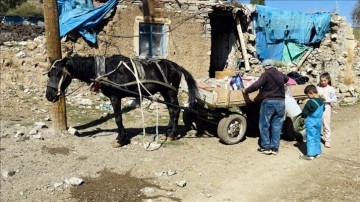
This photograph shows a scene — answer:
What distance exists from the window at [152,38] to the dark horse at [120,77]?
5227 millimetres

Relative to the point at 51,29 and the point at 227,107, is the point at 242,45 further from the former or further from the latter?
the point at 51,29

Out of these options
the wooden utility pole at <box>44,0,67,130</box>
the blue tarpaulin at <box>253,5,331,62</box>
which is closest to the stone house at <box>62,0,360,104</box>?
the blue tarpaulin at <box>253,5,331,62</box>

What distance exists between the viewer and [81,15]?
1114 cm

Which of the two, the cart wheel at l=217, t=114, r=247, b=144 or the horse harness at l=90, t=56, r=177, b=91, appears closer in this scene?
the horse harness at l=90, t=56, r=177, b=91

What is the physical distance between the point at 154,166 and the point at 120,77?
70.0 inches

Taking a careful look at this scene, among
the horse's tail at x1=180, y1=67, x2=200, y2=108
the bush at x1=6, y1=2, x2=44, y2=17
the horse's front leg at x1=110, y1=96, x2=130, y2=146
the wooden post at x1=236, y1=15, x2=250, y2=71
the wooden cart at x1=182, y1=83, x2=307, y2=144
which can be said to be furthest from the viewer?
the bush at x1=6, y1=2, x2=44, y2=17

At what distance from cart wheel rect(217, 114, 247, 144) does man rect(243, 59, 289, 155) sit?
1.77 feet

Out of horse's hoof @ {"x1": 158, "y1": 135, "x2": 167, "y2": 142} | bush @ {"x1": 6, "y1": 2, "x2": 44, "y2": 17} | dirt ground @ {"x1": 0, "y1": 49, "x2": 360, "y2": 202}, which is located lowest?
horse's hoof @ {"x1": 158, "y1": 135, "x2": 167, "y2": 142}

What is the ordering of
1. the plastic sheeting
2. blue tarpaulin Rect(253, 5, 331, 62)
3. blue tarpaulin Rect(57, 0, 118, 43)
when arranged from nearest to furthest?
blue tarpaulin Rect(57, 0, 118, 43) < blue tarpaulin Rect(253, 5, 331, 62) < the plastic sheeting

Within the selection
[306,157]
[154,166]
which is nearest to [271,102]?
[306,157]

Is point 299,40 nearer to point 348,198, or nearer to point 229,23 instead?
point 229,23

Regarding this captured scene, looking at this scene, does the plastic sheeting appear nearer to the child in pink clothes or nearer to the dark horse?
the child in pink clothes

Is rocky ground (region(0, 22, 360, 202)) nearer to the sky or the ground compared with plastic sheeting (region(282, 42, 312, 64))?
nearer to the ground

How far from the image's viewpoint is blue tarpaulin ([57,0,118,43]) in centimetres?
1104
